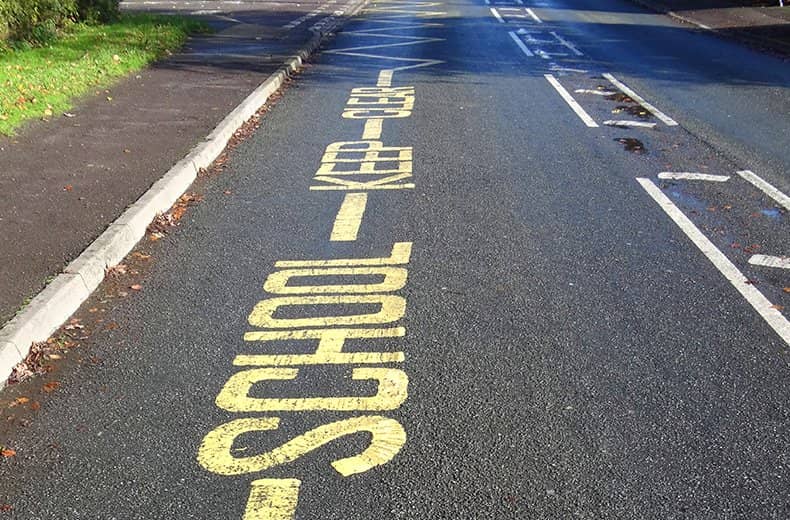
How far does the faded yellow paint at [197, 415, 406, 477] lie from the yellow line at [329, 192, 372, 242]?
2727mm

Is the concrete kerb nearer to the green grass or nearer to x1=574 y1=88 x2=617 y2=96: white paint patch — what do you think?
the green grass

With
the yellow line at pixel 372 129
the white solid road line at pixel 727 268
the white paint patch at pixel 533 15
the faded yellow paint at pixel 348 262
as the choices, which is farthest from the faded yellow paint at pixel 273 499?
the white paint patch at pixel 533 15

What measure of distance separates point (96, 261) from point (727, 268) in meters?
4.31

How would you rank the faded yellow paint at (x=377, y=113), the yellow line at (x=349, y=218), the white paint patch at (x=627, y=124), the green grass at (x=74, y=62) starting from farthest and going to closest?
the faded yellow paint at (x=377, y=113) → the white paint patch at (x=627, y=124) → the green grass at (x=74, y=62) → the yellow line at (x=349, y=218)

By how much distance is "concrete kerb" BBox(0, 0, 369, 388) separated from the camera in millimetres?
4719

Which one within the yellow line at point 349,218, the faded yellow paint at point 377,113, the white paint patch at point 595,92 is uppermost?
the white paint patch at point 595,92

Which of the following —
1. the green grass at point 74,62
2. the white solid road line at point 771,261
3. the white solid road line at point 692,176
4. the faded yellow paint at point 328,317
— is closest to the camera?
the faded yellow paint at point 328,317

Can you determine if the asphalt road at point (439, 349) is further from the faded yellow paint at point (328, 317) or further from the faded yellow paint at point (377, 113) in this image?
the faded yellow paint at point (377, 113)

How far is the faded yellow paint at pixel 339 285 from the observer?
5.70 metres

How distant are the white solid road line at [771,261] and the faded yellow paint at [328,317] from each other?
2618mm

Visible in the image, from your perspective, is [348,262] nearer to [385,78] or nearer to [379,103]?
[379,103]

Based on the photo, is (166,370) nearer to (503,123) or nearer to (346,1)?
(503,123)

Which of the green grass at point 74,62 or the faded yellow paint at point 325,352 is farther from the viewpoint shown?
the green grass at point 74,62

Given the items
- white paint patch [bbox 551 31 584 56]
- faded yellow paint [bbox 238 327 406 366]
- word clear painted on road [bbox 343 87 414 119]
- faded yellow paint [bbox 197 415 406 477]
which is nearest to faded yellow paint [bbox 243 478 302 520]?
faded yellow paint [bbox 197 415 406 477]
